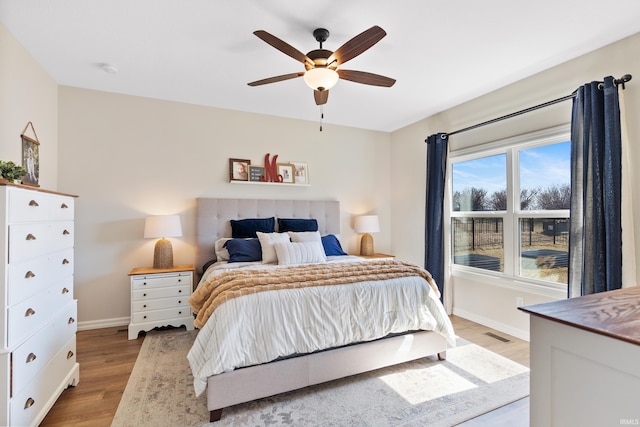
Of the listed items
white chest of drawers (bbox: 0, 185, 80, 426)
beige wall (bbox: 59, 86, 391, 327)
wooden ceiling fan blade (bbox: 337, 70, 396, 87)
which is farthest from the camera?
beige wall (bbox: 59, 86, 391, 327)

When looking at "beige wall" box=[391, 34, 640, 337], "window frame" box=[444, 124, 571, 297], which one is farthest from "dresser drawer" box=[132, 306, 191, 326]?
"window frame" box=[444, 124, 571, 297]

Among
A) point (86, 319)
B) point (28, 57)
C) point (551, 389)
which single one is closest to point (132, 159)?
point (28, 57)

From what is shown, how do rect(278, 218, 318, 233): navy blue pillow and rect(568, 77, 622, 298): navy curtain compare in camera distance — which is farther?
rect(278, 218, 318, 233): navy blue pillow

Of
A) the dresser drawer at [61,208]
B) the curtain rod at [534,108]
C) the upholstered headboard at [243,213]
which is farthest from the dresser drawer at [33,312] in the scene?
the curtain rod at [534,108]

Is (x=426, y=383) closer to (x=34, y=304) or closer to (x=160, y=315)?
(x=34, y=304)

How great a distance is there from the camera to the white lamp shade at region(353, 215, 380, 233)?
14.7 ft

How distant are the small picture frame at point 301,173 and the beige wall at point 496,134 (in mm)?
1524

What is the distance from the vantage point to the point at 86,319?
133 inches

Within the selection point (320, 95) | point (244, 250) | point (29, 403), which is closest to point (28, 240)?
point (29, 403)

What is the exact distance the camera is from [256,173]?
160 inches

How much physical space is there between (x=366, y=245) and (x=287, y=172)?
1616 millimetres

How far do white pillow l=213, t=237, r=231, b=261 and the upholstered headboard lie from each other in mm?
115

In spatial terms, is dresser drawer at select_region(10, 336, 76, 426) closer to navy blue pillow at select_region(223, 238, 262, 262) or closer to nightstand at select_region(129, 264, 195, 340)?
nightstand at select_region(129, 264, 195, 340)

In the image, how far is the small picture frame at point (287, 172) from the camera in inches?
166
